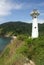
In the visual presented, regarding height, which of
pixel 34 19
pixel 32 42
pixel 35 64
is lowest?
pixel 35 64

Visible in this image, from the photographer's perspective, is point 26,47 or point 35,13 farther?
point 35,13

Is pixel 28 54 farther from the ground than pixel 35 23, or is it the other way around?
pixel 35 23

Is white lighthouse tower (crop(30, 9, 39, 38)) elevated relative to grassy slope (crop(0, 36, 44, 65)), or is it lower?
elevated

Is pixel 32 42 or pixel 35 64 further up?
pixel 32 42

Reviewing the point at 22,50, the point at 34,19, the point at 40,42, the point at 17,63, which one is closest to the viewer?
the point at 17,63

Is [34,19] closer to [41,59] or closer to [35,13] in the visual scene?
[35,13]

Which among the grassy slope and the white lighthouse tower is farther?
the white lighthouse tower

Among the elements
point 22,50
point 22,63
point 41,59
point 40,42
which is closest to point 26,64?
point 22,63

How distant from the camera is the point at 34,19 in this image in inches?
1056

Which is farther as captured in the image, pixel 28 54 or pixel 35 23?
pixel 35 23

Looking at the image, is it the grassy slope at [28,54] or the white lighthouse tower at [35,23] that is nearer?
the grassy slope at [28,54]

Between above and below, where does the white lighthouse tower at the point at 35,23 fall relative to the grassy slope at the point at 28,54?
above

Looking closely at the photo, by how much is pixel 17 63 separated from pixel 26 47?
4.25m

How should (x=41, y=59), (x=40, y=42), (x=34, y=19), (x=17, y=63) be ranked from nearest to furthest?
(x=17, y=63) < (x=41, y=59) < (x=40, y=42) < (x=34, y=19)
